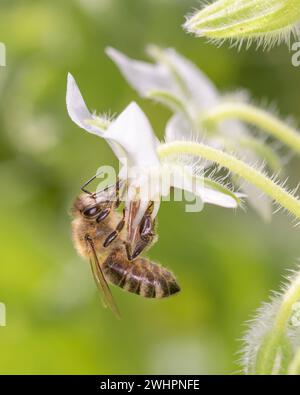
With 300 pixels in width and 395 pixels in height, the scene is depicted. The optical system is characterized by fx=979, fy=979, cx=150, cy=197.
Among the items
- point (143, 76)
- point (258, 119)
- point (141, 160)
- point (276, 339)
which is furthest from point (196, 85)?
point (276, 339)

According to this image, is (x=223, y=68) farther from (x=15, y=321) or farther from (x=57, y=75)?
(x=15, y=321)

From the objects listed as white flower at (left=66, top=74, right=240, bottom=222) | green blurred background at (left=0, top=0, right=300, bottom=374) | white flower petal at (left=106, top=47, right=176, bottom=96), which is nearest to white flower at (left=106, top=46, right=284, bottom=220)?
white flower petal at (left=106, top=47, right=176, bottom=96)

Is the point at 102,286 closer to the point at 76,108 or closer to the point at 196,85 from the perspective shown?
the point at 76,108

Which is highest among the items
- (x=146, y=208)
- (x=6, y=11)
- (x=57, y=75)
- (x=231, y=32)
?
(x=6, y=11)

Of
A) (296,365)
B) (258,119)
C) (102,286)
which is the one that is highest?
(258,119)

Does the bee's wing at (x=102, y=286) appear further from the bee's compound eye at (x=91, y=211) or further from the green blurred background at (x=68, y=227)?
the green blurred background at (x=68, y=227)

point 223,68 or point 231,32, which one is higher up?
point 223,68
